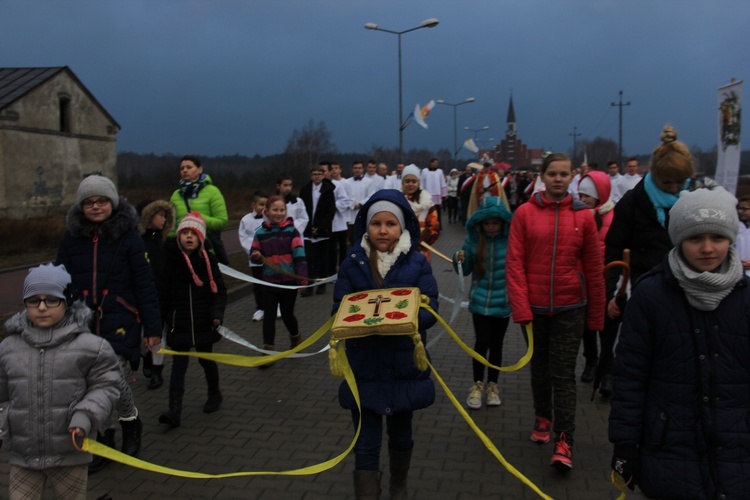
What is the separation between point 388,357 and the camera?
3.87m

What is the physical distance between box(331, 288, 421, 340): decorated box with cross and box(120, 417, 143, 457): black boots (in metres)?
2.00

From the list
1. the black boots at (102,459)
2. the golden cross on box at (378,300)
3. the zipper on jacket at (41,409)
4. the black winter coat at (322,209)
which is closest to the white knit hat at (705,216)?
the golden cross on box at (378,300)

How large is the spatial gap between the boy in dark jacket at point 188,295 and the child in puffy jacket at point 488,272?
205 cm

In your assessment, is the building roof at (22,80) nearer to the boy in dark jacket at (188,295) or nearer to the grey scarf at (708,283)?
the boy in dark jacket at (188,295)

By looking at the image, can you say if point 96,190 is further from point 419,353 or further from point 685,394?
point 685,394

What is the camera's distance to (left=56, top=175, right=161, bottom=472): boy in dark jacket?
15.8ft

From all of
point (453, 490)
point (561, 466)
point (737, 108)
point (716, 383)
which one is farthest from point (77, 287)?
point (737, 108)

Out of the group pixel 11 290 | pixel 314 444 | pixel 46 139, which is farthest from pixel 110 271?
pixel 46 139

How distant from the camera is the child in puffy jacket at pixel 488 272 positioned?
5770mm

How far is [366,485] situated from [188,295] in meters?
2.67

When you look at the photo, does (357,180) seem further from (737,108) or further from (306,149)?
(306,149)

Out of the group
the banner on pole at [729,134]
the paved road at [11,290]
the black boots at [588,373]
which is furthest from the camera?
the paved road at [11,290]

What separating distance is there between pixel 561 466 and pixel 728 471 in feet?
6.18

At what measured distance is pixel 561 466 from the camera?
4.62m
